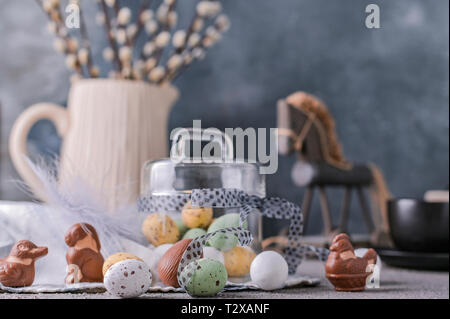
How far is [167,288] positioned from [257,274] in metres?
0.07

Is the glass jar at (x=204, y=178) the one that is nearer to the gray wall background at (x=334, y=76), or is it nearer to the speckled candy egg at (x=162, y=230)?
the speckled candy egg at (x=162, y=230)

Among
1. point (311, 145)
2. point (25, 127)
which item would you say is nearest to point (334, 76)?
point (311, 145)

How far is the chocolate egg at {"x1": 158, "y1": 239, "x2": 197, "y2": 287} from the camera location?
41 centimetres

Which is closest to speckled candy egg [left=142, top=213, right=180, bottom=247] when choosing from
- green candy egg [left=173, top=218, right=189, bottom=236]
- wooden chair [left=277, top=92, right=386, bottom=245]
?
Answer: green candy egg [left=173, top=218, right=189, bottom=236]

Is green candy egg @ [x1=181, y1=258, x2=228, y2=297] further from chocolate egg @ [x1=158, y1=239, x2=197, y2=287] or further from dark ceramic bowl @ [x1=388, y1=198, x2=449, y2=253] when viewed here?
dark ceramic bowl @ [x1=388, y1=198, x2=449, y2=253]

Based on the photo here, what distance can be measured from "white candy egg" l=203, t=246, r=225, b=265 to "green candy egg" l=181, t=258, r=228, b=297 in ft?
0.16

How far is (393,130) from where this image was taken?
1.46 m

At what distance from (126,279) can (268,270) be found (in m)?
0.12

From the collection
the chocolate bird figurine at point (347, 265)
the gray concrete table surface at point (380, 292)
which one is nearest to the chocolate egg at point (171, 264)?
the gray concrete table surface at point (380, 292)

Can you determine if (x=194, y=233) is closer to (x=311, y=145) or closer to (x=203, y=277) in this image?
(x=203, y=277)

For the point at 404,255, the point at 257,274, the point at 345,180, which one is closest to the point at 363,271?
the point at 257,274

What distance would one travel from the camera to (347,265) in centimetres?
43

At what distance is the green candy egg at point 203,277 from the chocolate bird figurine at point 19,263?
0.11 meters

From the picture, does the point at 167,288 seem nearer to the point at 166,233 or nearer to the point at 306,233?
the point at 166,233
